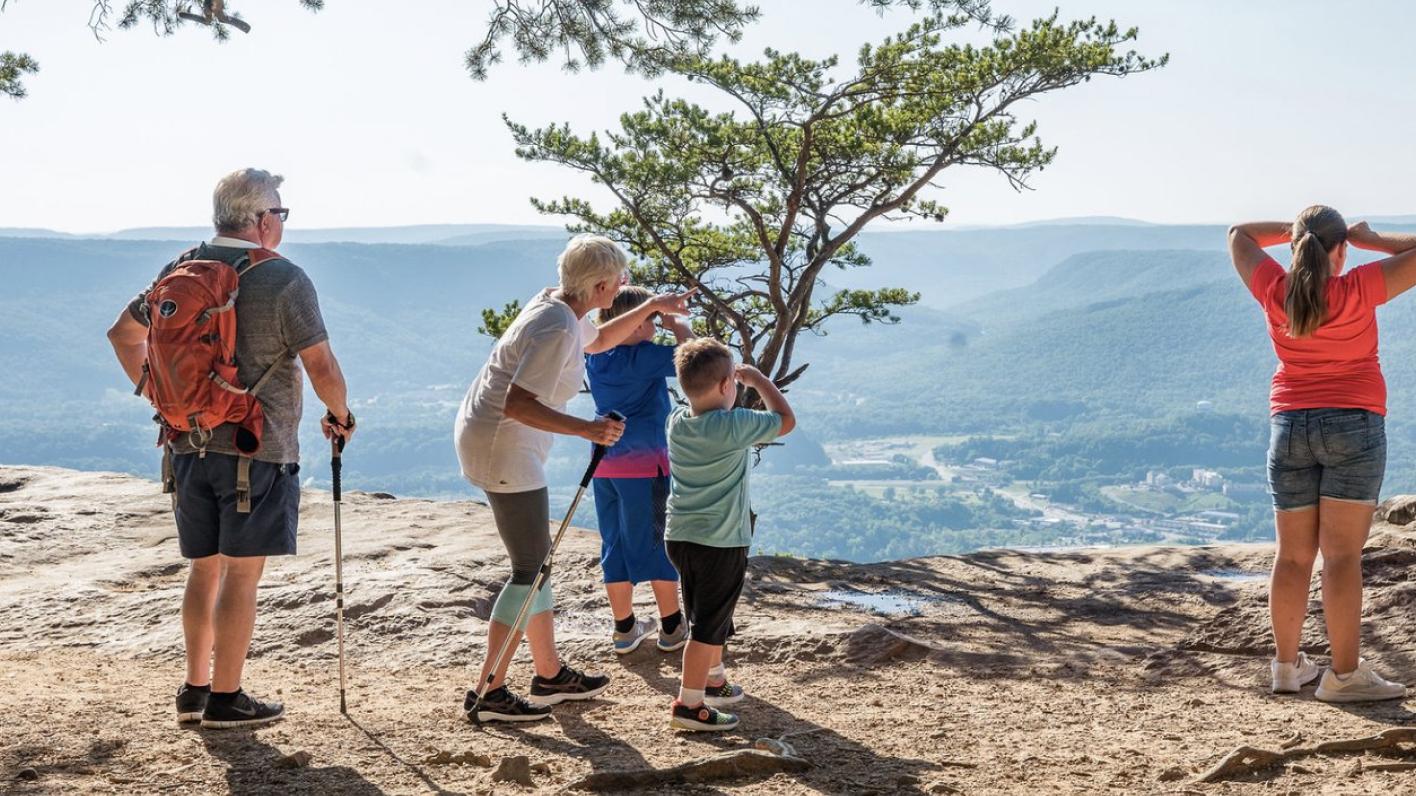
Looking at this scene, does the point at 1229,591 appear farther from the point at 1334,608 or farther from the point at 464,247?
the point at 464,247

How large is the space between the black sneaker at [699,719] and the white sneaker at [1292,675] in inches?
72.2

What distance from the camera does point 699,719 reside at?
4094mm

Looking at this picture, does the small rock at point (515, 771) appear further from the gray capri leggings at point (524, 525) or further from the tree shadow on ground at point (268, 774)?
the gray capri leggings at point (524, 525)

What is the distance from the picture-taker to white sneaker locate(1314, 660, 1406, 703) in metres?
4.21

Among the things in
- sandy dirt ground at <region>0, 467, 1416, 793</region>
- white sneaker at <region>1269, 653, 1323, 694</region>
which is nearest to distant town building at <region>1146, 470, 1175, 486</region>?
sandy dirt ground at <region>0, 467, 1416, 793</region>

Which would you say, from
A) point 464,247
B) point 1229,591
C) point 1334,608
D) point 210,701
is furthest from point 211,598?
point 464,247

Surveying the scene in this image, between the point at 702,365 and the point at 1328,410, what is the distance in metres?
1.96

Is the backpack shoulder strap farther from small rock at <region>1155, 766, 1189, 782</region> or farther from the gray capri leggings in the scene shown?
small rock at <region>1155, 766, 1189, 782</region>

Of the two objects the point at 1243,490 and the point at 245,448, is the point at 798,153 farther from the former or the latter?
the point at 1243,490

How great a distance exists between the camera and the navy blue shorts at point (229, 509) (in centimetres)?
391

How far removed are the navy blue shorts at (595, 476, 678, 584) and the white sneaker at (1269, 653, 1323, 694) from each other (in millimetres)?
2163

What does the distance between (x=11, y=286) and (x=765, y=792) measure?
158 meters

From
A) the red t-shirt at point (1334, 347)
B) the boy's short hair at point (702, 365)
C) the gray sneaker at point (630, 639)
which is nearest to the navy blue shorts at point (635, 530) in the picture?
the gray sneaker at point (630, 639)

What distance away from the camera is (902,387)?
543 feet
